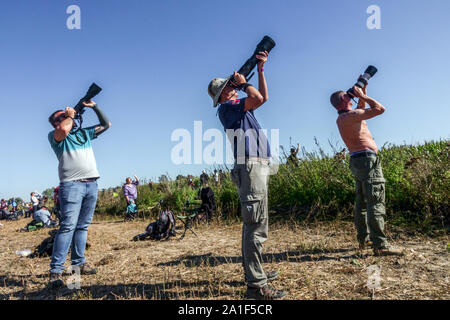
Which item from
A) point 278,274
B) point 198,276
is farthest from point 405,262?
point 198,276

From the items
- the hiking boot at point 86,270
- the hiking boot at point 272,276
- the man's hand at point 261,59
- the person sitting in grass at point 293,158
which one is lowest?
the hiking boot at point 86,270

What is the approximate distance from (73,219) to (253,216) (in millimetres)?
2289

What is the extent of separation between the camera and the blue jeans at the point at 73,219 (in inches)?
132

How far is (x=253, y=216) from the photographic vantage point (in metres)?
2.45

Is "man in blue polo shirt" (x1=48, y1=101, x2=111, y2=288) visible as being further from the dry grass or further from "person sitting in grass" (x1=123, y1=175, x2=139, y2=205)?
"person sitting in grass" (x1=123, y1=175, x2=139, y2=205)

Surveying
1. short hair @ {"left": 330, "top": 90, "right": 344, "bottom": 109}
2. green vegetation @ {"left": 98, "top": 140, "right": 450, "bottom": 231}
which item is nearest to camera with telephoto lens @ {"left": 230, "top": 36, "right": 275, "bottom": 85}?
short hair @ {"left": 330, "top": 90, "right": 344, "bottom": 109}

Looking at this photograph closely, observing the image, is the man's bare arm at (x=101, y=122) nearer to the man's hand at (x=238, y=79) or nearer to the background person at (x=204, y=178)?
the man's hand at (x=238, y=79)

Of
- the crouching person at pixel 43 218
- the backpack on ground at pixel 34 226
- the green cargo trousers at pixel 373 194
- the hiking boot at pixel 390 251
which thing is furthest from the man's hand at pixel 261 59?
the crouching person at pixel 43 218

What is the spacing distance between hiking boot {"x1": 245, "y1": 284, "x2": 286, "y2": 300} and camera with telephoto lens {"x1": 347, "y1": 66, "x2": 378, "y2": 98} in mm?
2605

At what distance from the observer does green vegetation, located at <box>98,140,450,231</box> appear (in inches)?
189

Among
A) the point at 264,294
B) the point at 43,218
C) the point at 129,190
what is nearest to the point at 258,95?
the point at 264,294

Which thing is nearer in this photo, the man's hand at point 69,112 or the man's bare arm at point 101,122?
the man's hand at point 69,112
